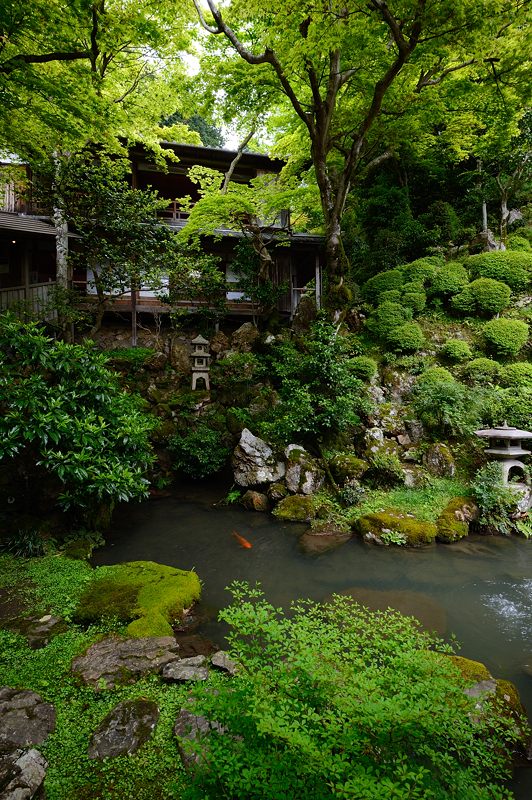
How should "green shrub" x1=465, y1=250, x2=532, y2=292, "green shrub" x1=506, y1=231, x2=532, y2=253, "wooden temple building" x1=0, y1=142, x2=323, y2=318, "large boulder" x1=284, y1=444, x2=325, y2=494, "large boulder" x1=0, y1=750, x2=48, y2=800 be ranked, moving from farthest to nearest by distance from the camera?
"green shrub" x1=506, y1=231, x2=532, y2=253 < "wooden temple building" x1=0, y1=142, x2=323, y2=318 < "green shrub" x1=465, y1=250, x2=532, y2=292 < "large boulder" x1=284, y1=444, x2=325, y2=494 < "large boulder" x1=0, y1=750, x2=48, y2=800

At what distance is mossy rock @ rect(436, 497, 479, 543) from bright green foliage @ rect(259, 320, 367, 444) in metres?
3.46

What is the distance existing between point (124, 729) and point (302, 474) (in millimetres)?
7846

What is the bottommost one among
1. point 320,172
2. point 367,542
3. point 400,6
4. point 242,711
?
point 367,542

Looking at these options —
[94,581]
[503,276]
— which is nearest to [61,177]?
[94,581]

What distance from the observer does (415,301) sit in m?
15.0

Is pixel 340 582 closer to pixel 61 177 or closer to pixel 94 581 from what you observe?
pixel 94 581

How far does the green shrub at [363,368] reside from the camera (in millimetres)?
13211

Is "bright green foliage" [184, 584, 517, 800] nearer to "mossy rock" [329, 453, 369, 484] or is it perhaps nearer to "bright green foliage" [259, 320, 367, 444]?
"mossy rock" [329, 453, 369, 484]

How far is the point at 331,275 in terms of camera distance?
13422 mm

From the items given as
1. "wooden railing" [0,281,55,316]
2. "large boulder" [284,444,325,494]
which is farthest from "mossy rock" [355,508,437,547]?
"wooden railing" [0,281,55,316]

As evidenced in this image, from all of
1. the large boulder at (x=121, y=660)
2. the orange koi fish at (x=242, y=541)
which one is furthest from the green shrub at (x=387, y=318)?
the large boulder at (x=121, y=660)

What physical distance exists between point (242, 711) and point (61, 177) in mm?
Answer: 13321

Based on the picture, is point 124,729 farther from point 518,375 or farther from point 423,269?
point 423,269

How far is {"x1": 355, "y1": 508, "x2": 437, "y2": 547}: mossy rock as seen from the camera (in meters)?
8.80
